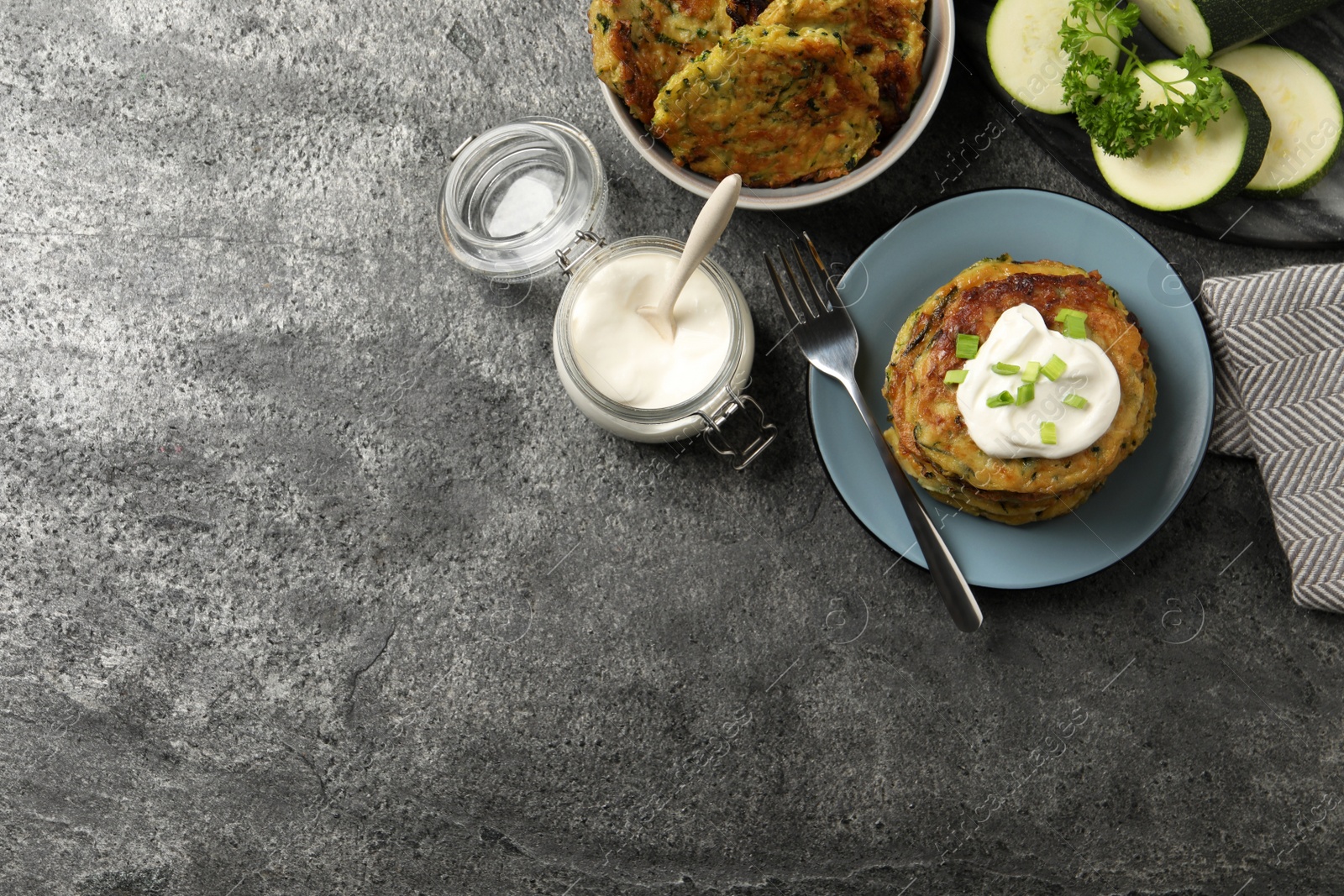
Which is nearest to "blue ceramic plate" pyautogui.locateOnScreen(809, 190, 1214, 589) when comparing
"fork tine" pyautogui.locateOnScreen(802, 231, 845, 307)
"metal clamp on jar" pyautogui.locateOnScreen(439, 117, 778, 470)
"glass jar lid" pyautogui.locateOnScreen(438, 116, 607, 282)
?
"fork tine" pyautogui.locateOnScreen(802, 231, 845, 307)

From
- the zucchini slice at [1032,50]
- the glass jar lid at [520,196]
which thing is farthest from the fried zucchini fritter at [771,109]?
the zucchini slice at [1032,50]

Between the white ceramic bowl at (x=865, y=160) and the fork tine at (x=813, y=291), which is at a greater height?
the white ceramic bowl at (x=865, y=160)

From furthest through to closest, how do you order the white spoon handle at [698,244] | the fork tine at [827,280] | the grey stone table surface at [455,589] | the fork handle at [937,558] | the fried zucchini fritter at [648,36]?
the grey stone table surface at [455,589]
the fork tine at [827,280]
the fork handle at [937,558]
the fried zucchini fritter at [648,36]
the white spoon handle at [698,244]

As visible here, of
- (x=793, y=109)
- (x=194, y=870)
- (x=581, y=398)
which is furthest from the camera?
(x=194, y=870)

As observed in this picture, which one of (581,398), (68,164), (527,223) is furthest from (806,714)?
(68,164)

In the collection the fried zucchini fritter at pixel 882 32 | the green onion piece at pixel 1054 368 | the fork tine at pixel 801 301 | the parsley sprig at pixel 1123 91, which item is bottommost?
the fork tine at pixel 801 301

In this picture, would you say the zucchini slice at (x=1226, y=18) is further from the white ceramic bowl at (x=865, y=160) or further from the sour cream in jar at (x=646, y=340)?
the sour cream in jar at (x=646, y=340)

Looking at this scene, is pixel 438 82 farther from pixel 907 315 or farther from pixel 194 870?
pixel 194 870

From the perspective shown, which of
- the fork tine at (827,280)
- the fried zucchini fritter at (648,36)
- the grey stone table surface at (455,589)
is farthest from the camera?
the grey stone table surface at (455,589)
